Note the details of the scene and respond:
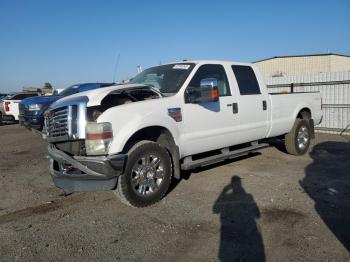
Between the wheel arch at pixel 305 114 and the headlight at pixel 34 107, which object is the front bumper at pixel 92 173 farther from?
the headlight at pixel 34 107

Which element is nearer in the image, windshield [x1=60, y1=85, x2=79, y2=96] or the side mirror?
the side mirror

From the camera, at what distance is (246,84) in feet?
22.3

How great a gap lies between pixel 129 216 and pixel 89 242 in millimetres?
820

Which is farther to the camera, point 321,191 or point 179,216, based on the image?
point 321,191

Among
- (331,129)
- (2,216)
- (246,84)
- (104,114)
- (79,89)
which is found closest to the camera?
(104,114)

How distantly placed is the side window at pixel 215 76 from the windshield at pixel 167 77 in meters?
0.17

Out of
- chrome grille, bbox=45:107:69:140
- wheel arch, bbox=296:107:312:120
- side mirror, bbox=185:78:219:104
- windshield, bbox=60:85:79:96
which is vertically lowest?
wheel arch, bbox=296:107:312:120

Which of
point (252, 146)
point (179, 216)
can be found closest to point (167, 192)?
point (179, 216)

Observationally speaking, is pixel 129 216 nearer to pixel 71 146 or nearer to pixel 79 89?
pixel 71 146

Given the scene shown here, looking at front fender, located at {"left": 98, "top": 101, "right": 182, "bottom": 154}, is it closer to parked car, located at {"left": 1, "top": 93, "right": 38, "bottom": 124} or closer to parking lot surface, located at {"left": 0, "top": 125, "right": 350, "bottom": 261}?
parking lot surface, located at {"left": 0, "top": 125, "right": 350, "bottom": 261}

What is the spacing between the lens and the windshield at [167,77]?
5754 millimetres

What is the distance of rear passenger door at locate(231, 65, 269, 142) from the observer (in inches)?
256

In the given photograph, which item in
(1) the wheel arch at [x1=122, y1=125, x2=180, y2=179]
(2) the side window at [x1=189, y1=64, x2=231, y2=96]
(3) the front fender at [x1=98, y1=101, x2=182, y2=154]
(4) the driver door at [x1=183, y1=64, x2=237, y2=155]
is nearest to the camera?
(3) the front fender at [x1=98, y1=101, x2=182, y2=154]

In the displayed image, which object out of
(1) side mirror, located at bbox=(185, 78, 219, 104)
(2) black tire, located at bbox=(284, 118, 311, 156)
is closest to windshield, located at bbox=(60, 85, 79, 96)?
(2) black tire, located at bbox=(284, 118, 311, 156)
